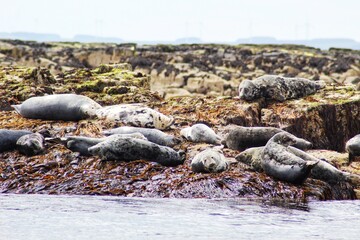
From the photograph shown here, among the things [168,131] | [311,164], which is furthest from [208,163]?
[168,131]

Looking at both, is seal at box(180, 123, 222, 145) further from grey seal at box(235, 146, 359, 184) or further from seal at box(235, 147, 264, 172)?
grey seal at box(235, 146, 359, 184)

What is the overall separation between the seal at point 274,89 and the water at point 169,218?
544 cm

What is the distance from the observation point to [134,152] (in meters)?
13.7

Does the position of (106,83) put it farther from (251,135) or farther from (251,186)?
(251,186)

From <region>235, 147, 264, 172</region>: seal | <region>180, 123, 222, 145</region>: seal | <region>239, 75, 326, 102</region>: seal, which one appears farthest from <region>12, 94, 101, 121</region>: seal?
<region>235, 147, 264, 172</region>: seal

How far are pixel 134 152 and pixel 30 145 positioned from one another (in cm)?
190

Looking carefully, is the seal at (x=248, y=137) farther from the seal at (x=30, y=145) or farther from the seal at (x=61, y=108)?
the seal at (x=30, y=145)

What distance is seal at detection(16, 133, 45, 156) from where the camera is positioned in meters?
14.2

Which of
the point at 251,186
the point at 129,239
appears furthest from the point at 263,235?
the point at 251,186

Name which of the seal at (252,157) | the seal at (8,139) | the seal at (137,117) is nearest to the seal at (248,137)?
the seal at (252,157)

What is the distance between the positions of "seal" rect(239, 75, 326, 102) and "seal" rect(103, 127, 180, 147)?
347 centimetres

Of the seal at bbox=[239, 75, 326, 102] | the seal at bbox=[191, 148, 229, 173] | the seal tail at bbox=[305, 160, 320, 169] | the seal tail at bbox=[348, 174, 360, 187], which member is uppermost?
the seal at bbox=[239, 75, 326, 102]

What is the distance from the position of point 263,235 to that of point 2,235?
304 cm

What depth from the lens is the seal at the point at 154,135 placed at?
1472 centimetres
